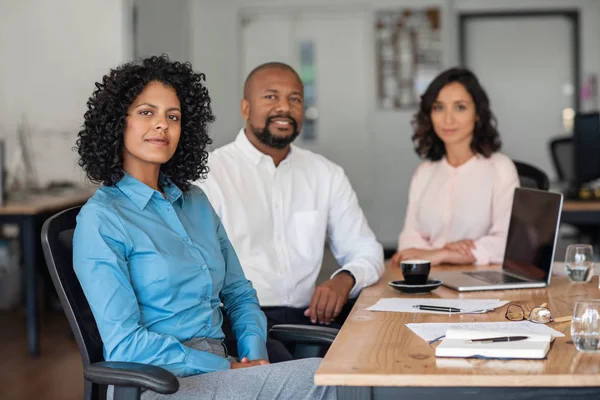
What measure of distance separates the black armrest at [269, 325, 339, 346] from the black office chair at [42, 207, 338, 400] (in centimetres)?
48

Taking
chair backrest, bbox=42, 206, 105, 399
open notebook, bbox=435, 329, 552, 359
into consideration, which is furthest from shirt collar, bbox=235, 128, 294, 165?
open notebook, bbox=435, 329, 552, 359

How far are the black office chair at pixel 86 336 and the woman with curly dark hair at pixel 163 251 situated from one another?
0.03 metres

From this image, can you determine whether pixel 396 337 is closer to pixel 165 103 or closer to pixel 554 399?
pixel 554 399

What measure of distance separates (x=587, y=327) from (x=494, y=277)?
967 mm

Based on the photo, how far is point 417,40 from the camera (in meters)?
8.09

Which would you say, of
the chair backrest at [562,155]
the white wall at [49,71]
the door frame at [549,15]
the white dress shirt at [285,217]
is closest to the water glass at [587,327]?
the white dress shirt at [285,217]

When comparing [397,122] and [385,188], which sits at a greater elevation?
[397,122]

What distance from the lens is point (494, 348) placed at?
5.13ft

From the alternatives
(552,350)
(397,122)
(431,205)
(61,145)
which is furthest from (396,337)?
(397,122)

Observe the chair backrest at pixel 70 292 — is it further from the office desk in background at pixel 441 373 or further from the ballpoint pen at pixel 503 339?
the ballpoint pen at pixel 503 339

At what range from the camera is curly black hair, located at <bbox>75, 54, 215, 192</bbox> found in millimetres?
2039

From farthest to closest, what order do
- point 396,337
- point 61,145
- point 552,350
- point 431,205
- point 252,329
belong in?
point 61,145 < point 431,205 < point 252,329 < point 396,337 < point 552,350

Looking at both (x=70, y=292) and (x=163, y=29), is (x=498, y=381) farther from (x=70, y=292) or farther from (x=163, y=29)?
(x=163, y=29)

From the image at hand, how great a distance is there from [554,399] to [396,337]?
0.38m
